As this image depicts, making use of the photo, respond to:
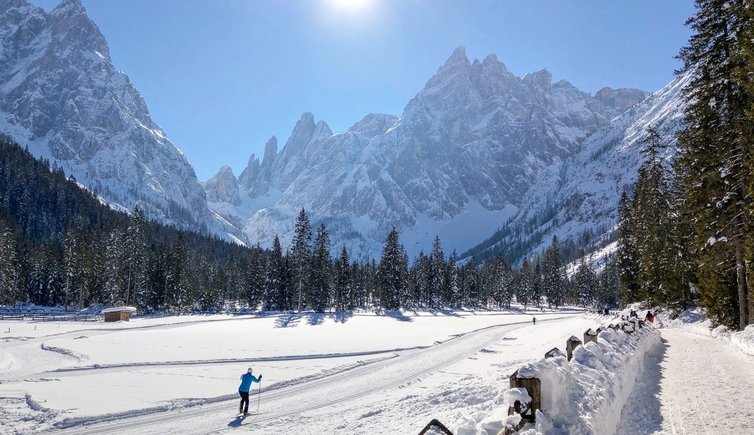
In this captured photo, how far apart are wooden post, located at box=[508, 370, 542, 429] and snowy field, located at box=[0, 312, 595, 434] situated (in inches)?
97.8

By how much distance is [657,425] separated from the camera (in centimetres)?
955

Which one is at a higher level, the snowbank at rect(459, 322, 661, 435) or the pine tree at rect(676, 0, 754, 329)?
the pine tree at rect(676, 0, 754, 329)

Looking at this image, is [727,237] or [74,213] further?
[74,213]

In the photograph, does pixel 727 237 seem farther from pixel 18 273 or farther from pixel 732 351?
pixel 18 273

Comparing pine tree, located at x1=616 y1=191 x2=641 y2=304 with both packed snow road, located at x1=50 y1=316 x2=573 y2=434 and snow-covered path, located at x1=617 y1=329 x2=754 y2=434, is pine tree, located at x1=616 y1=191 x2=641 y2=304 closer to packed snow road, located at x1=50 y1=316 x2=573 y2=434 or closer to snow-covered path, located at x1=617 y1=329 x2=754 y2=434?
packed snow road, located at x1=50 y1=316 x2=573 y2=434

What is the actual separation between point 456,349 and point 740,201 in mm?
19821

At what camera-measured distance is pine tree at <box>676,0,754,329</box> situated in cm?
2175

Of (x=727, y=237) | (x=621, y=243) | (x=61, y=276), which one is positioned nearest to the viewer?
(x=727, y=237)

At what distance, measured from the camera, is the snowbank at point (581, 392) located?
258 inches

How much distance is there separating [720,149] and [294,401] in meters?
24.1

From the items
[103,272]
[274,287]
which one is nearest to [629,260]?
[274,287]

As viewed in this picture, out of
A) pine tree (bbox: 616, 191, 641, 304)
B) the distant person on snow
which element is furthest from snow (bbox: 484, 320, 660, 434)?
pine tree (bbox: 616, 191, 641, 304)

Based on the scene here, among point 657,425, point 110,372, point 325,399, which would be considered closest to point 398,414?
point 325,399

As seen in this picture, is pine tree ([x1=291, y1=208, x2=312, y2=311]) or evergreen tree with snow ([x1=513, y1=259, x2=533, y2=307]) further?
evergreen tree with snow ([x1=513, y1=259, x2=533, y2=307])
